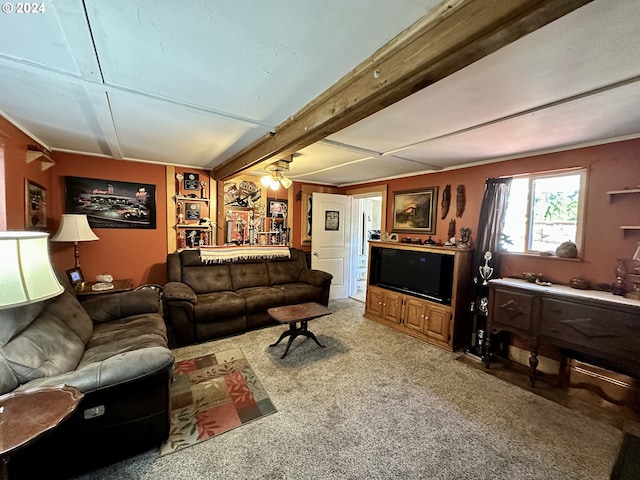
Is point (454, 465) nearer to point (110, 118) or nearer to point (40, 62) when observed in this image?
point (40, 62)

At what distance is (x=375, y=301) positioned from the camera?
419 centimetres

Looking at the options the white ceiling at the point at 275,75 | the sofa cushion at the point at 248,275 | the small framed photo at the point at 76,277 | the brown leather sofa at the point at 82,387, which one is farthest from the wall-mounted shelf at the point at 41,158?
the sofa cushion at the point at 248,275

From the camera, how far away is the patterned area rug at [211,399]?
1.85 meters

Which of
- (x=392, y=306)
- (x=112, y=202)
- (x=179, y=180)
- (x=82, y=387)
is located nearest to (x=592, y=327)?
(x=392, y=306)

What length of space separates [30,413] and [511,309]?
347cm

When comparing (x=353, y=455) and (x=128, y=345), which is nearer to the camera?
(x=353, y=455)

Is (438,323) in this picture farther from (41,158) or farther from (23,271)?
(41,158)

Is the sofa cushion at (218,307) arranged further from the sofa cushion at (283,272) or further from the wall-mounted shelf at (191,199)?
the wall-mounted shelf at (191,199)

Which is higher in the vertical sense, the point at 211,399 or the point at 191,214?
the point at 191,214

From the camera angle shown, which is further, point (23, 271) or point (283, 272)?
point (283, 272)

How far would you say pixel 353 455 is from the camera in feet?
5.51

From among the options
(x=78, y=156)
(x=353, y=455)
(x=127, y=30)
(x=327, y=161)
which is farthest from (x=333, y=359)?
(x=78, y=156)

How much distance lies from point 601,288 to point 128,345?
4130 millimetres

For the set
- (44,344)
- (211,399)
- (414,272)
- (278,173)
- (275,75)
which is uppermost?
(275,75)
